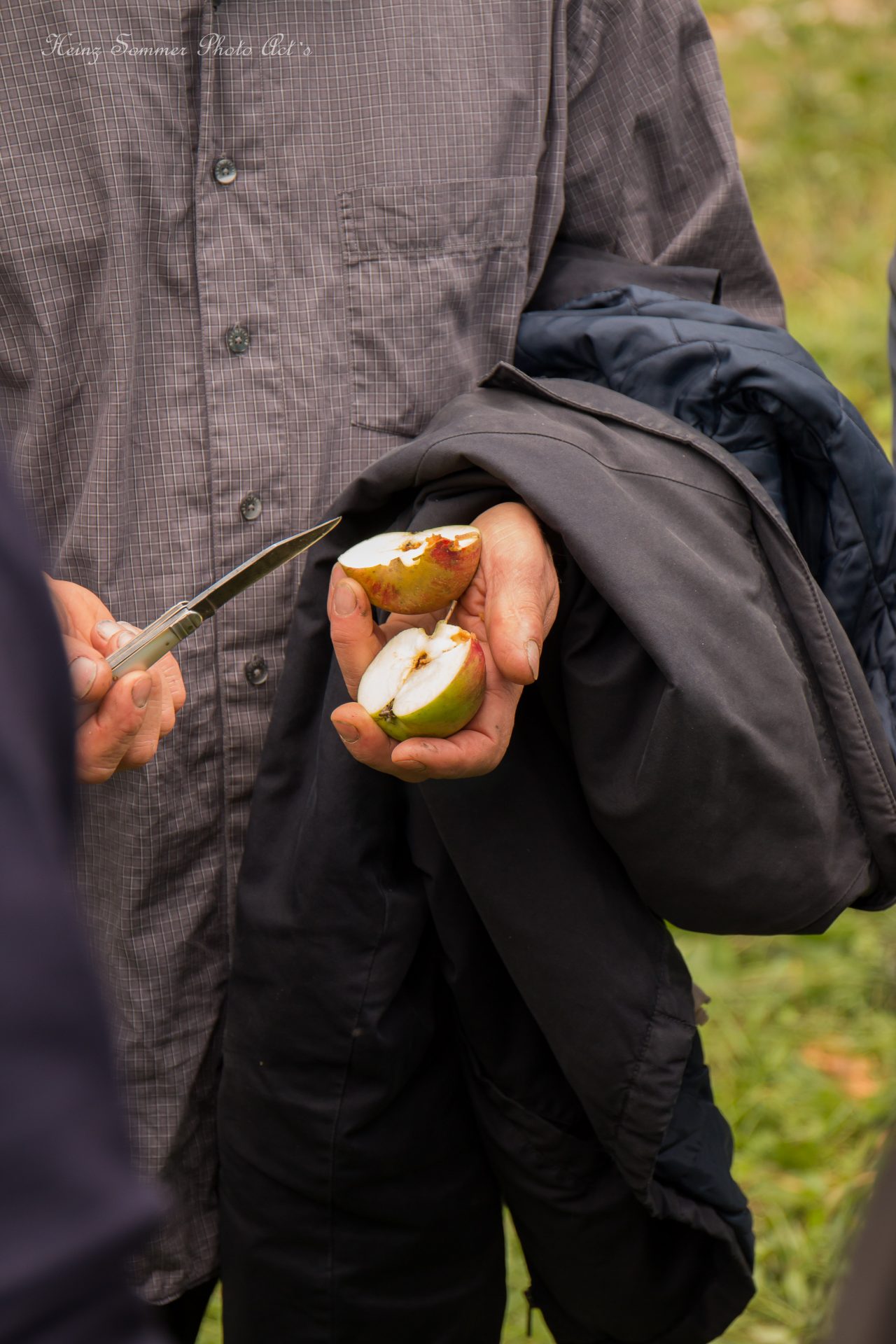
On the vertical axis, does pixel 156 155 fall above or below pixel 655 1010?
above

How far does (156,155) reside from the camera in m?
1.07

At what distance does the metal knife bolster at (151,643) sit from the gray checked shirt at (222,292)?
182 mm

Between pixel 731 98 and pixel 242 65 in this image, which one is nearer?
pixel 242 65

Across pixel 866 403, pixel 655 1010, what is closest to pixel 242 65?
pixel 655 1010

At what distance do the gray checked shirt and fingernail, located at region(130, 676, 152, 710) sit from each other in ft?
0.64

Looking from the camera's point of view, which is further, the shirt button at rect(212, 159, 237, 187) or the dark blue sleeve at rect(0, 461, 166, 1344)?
the shirt button at rect(212, 159, 237, 187)

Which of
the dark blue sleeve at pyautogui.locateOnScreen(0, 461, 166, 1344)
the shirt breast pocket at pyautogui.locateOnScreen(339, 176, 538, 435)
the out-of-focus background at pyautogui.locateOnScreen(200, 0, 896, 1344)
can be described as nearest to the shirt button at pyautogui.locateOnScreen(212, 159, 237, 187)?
the shirt breast pocket at pyautogui.locateOnScreen(339, 176, 538, 435)

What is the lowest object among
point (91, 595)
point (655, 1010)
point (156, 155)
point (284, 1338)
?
point (284, 1338)

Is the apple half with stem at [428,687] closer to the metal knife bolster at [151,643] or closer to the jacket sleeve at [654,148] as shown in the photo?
the metal knife bolster at [151,643]

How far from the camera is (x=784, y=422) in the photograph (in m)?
1.10

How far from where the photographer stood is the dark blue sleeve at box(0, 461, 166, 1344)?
0.35 meters

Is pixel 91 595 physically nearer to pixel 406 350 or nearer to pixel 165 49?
pixel 406 350

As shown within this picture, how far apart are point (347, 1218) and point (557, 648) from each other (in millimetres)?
627

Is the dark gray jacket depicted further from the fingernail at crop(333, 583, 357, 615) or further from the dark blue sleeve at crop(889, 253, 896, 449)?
the dark blue sleeve at crop(889, 253, 896, 449)
